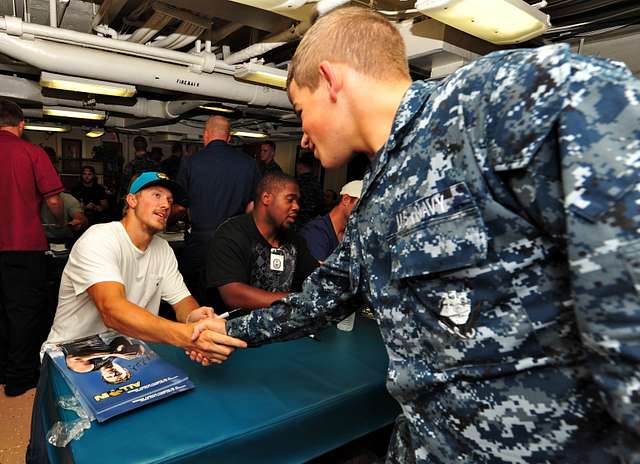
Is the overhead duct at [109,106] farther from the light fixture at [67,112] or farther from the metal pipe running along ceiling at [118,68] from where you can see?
the metal pipe running along ceiling at [118,68]

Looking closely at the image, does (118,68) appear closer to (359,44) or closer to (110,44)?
(110,44)

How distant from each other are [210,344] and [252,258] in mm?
1042

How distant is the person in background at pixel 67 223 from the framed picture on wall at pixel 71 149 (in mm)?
9118

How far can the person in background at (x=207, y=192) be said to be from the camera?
3389 mm

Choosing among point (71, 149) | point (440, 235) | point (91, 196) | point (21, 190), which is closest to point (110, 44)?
point (21, 190)

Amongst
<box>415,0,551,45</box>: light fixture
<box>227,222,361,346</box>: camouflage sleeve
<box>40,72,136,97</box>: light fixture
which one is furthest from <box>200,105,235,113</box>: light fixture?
<box>227,222,361,346</box>: camouflage sleeve

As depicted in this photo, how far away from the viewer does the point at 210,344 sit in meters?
1.36

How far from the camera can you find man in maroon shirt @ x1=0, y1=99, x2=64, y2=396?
9.45 feet

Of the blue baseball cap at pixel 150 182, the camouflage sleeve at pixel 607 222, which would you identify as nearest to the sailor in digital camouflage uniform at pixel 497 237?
the camouflage sleeve at pixel 607 222

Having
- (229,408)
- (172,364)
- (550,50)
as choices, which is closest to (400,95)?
(550,50)

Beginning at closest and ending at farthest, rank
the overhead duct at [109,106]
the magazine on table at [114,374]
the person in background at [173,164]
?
the magazine on table at [114,374] < the overhead duct at [109,106] < the person in background at [173,164]

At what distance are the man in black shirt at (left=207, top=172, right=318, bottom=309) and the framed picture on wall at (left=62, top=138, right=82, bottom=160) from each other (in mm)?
11871

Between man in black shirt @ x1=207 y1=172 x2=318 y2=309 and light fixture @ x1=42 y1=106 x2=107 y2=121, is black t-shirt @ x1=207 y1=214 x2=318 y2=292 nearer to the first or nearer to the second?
man in black shirt @ x1=207 y1=172 x2=318 y2=309

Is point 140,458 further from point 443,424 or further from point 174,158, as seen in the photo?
point 174,158
